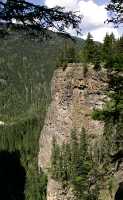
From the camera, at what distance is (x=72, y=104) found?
96.2 meters

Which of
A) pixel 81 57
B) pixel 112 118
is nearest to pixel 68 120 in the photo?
pixel 81 57

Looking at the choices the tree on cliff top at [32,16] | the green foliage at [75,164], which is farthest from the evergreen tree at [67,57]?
the tree on cliff top at [32,16]

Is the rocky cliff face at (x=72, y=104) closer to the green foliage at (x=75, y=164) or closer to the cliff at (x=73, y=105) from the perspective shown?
the cliff at (x=73, y=105)

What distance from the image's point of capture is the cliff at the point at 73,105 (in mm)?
89688

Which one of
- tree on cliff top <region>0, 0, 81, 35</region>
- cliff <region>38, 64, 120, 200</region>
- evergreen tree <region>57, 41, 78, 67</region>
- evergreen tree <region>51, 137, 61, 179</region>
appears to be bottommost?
evergreen tree <region>51, 137, 61, 179</region>

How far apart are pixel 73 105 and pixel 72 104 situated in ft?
0.98

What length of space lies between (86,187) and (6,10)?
70.4 metres

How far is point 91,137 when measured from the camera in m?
94.0

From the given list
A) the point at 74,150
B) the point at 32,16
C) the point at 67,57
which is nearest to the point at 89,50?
the point at 67,57

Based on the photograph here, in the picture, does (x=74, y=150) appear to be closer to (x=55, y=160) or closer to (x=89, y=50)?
(x=55, y=160)

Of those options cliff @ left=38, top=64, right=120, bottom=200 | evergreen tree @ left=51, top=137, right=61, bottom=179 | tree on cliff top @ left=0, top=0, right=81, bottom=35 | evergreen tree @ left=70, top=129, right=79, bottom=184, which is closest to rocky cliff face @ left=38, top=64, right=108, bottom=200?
cliff @ left=38, top=64, right=120, bottom=200

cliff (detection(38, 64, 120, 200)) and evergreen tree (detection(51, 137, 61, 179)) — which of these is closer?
cliff (detection(38, 64, 120, 200))

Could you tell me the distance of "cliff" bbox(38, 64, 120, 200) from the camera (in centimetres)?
8969

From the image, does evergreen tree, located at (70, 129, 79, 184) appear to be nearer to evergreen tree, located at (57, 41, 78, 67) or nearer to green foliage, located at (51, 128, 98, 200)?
green foliage, located at (51, 128, 98, 200)
